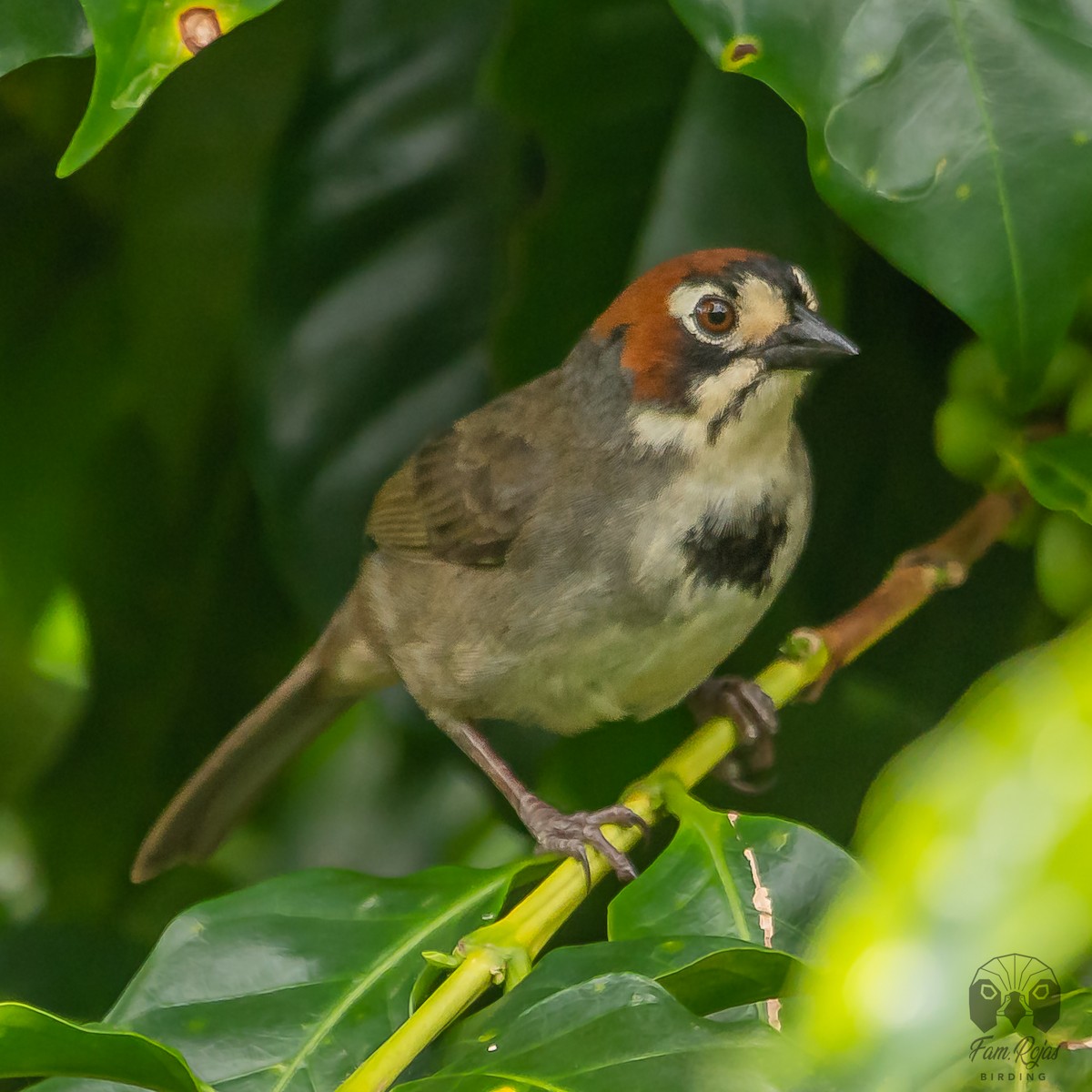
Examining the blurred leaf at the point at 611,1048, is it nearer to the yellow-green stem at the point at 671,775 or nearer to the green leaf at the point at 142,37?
the yellow-green stem at the point at 671,775

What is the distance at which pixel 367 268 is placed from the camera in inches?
89.6

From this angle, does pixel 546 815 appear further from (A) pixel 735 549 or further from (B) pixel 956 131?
(B) pixel 956 131

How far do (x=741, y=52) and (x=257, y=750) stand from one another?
1.84 meters

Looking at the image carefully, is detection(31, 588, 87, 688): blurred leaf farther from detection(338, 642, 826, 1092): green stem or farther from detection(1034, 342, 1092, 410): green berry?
Result: detection(1034, 342, 1092, 410): green berry

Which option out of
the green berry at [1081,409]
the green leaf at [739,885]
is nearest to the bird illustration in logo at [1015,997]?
the green leaf at [739,885]

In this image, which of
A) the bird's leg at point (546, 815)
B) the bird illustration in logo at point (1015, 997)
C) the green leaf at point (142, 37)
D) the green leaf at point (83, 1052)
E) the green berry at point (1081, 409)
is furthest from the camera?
the bird's leg at point (546, 815)

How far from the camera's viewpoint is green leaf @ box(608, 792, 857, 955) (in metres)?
1.47

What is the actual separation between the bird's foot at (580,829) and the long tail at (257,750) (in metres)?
0.60

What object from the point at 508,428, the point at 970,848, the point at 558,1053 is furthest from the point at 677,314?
the point at 970,848

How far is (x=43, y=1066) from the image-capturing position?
1.17 meters

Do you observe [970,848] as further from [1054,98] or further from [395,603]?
[395,603]

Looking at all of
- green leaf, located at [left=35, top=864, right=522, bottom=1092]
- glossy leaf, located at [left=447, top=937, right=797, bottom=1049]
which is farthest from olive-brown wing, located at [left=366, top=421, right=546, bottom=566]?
glossy leaf, located at [left=447, top=937, right=797, bottom=1049]

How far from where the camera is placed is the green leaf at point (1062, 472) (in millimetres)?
1547

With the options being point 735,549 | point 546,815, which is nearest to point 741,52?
point 735,549
